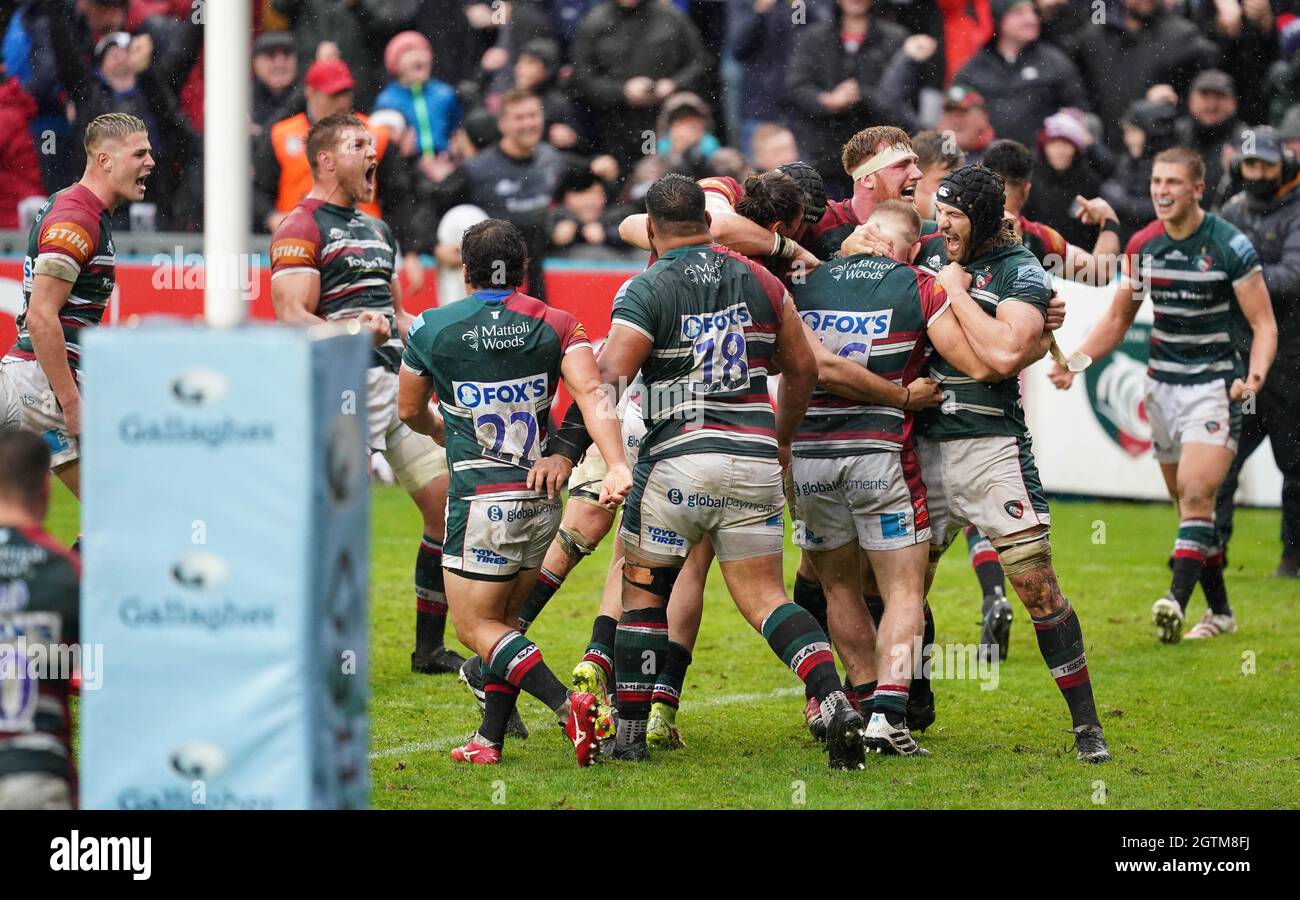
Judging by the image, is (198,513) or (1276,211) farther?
(1276,211)

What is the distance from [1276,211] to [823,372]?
19.1ft

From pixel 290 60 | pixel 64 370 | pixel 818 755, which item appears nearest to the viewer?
pixel 818 755

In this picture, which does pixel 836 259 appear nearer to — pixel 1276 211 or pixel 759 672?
pixel 759 672

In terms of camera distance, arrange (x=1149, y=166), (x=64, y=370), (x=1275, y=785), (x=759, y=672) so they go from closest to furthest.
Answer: (x=1275, y=785)
(x=64, y=370)
(x=759, y=672)
(x=1149, y=166)

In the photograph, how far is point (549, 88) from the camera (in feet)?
52.2

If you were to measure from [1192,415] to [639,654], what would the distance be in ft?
14.1

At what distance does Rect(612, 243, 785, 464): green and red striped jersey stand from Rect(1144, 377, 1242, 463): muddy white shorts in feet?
12.8

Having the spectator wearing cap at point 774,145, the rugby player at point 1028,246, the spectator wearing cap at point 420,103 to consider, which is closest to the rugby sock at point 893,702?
the rugby player at point 1028,246

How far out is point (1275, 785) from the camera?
6621mm

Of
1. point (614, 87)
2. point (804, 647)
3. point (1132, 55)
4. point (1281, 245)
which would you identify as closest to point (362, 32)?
point (614, 87)

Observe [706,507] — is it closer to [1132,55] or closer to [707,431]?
[707,431]

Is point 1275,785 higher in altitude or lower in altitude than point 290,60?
lower

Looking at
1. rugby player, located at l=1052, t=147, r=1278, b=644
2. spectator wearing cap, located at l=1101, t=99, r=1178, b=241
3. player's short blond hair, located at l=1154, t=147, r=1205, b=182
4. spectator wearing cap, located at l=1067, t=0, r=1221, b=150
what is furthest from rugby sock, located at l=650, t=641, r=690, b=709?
spectator wearing cap, located at l=1067, t=0, r=1221, b=150

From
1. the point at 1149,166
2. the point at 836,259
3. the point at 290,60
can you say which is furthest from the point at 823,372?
the point at 290,60
